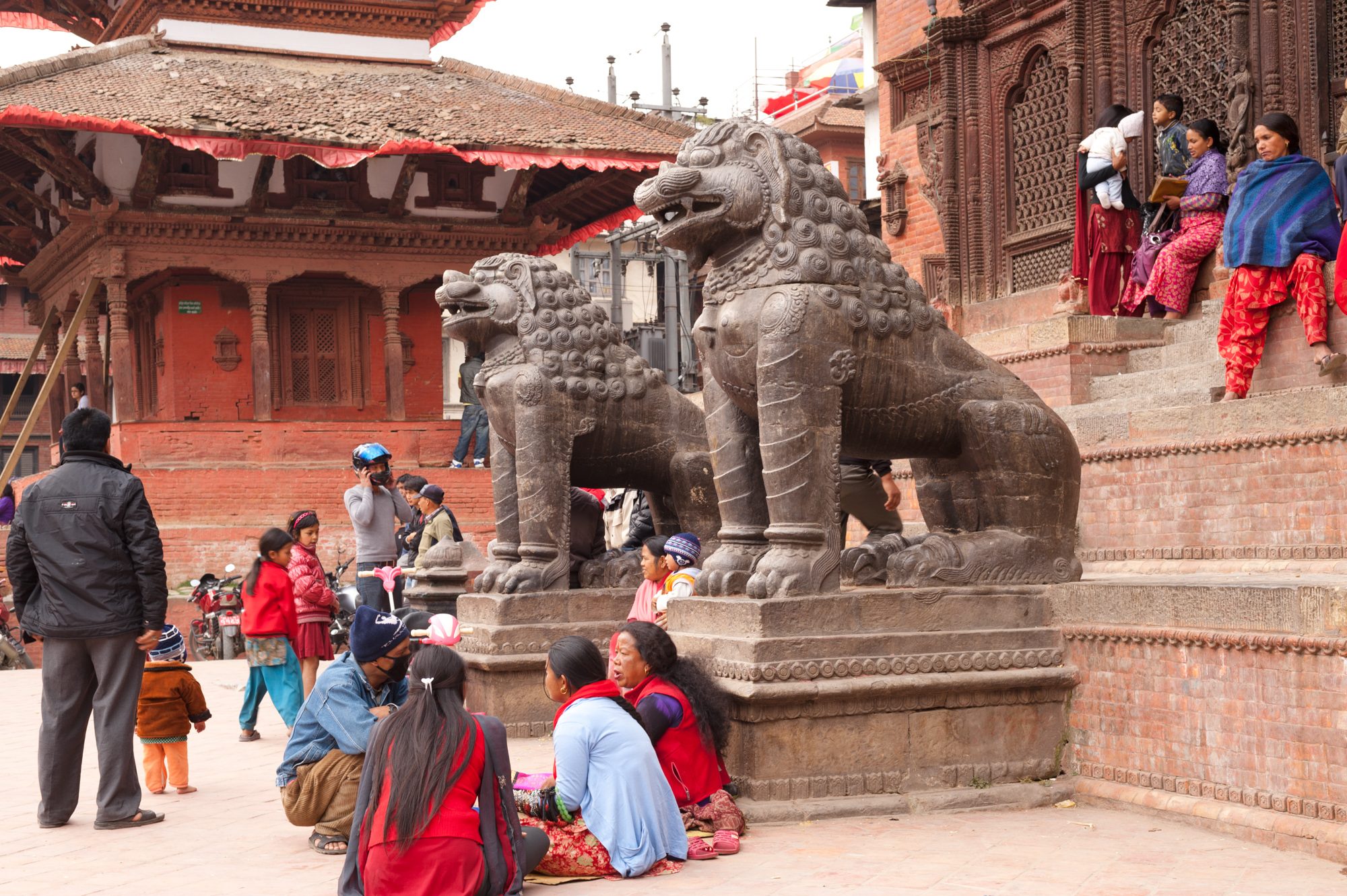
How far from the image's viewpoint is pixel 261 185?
60.8ft

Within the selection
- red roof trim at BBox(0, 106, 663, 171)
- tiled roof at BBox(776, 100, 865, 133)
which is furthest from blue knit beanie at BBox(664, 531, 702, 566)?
tiled roof at BBox(776, 100, 865, 133)

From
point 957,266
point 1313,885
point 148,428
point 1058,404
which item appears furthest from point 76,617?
point 148,428

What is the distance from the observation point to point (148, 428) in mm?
18062

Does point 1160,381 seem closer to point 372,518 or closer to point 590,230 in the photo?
point 372,518

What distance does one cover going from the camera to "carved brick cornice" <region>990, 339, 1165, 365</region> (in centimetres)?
954

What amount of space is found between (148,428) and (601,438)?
467 inches

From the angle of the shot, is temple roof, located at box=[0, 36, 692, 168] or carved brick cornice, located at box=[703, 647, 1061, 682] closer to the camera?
carved brick cornice, located at box=[703, 647, 1061, 682]

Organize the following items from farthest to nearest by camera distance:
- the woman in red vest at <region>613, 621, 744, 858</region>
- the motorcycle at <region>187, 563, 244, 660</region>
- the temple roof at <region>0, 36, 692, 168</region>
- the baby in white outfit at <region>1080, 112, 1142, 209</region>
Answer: the temple roof at <region>0, 36, 692, 168</region> < the motorcycle at <region>187, 563, 244, 660</region> < the baby in white outfit at <region>1080, 112, 1142, 209</region> < the woman in red vest at <region>613, 621, 744, 858</region>

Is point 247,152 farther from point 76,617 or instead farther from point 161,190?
point 76,617

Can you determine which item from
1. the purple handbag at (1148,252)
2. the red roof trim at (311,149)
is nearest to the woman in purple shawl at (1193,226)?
the purple handbag at (1148,252)

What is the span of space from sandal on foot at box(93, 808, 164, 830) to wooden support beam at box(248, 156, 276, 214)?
13.2m

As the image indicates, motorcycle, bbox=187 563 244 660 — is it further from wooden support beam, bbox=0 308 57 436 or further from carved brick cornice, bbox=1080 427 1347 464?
carved brick cornice, bbox=1080 427 1347 464

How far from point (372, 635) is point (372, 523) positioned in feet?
17.3

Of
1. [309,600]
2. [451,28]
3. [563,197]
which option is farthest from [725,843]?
[451,28]
